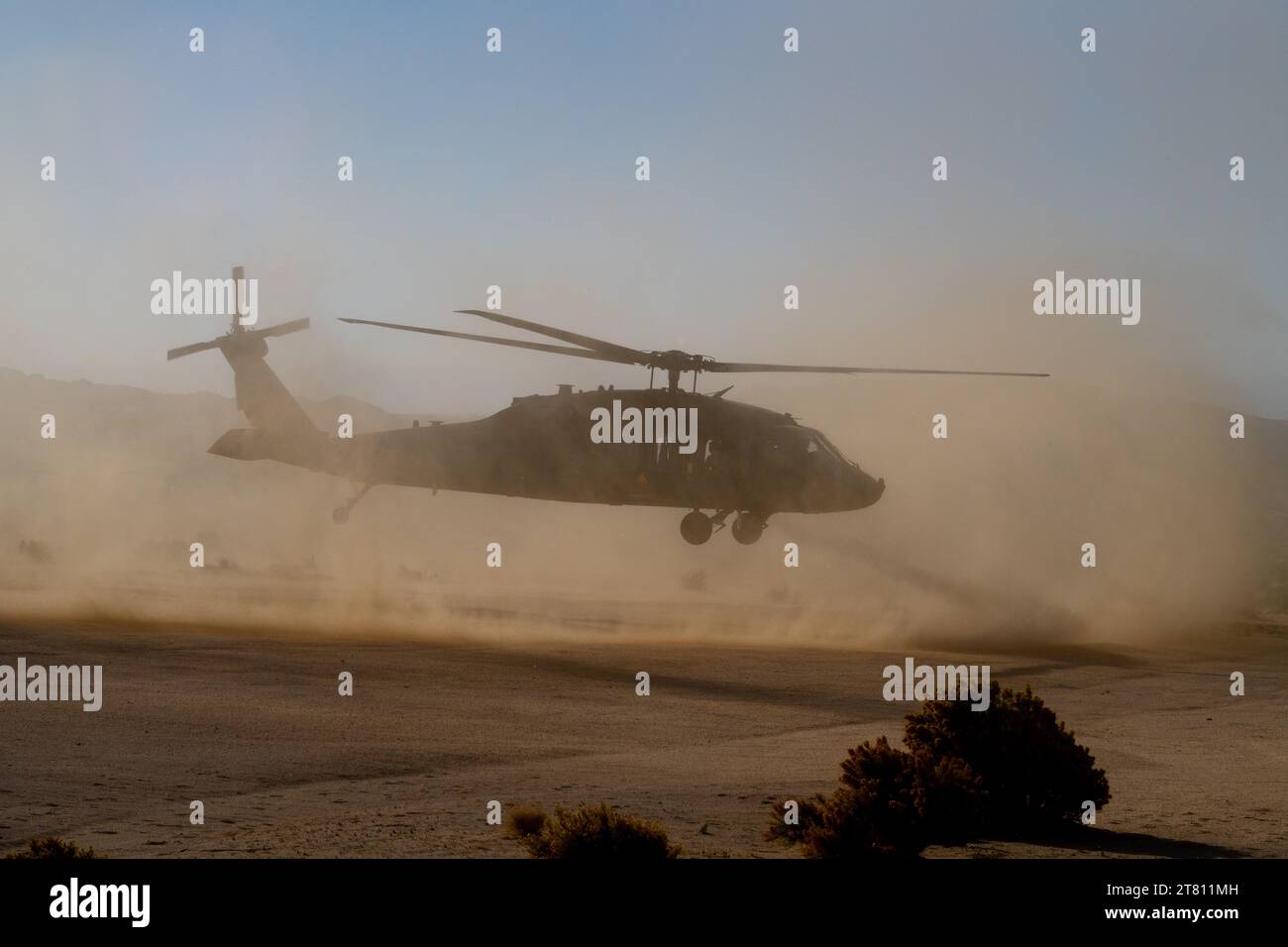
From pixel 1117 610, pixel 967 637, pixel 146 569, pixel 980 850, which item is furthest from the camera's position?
pixel 146 569

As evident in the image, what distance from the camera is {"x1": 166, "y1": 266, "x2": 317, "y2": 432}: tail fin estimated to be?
3056 cm

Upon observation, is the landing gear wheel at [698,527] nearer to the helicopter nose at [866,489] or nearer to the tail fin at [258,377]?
the helicopter nose at [866,489]

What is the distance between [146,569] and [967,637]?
44.7 meters

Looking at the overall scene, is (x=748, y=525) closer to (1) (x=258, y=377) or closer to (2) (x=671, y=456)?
(2) (x=671, y=456)

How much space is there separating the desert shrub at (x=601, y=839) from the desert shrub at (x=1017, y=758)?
4.67m

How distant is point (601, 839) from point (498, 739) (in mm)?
9913

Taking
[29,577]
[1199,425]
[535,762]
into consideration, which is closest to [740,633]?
[535,762]

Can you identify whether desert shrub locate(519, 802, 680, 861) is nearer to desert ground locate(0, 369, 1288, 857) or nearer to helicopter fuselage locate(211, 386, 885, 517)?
desert ground locate(0, 369, 1288, 857)

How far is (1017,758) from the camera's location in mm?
15781

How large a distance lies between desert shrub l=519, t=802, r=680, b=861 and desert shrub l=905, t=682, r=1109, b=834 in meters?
4.67

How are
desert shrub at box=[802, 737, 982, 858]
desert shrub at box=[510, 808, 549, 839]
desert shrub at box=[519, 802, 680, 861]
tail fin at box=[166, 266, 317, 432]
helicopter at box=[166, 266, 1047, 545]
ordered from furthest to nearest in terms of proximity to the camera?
1. tail fin at box=[166, 266, 317, 432]
2. helicopter at box=[166, 266, 1047, 545]
3. desert shrub at box=[510, 808, 549, 839]
4. desert shrub at box=[802, 737, 982, 858]
5. desert shrub at box=[519, 802, 680, 861]

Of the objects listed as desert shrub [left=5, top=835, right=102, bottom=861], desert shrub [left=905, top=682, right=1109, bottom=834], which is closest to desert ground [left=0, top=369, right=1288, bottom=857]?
desert shrub [left=905, top=682, right=1109, bottom=834]

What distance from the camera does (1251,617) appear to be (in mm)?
58375
